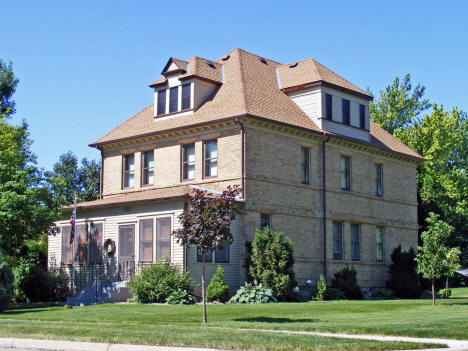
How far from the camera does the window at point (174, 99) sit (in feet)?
116

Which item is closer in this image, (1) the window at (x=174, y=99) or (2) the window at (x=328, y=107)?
(1) the window at (x=174, y=99)

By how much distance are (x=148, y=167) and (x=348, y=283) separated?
1171 centimetres

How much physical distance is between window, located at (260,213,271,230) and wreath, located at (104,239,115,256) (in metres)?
7.07

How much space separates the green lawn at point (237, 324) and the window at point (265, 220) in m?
5.98

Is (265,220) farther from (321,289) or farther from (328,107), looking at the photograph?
(328,107)

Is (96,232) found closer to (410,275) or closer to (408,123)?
(410,275)

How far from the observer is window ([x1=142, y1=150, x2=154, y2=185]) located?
1403 inches

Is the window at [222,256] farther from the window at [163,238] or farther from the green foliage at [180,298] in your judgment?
the green foliage at [180,298]

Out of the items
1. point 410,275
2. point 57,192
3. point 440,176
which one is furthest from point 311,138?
point 440,176

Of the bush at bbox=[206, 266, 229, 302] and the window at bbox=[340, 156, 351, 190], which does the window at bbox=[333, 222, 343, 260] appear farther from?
the bush at bbox=[206, 266, 229, 302]

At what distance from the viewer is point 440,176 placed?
54844mm

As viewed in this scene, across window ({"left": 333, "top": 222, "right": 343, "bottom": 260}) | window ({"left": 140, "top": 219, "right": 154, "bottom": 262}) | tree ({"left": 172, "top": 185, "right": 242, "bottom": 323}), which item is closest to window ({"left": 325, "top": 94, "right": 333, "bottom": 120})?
window ({"left": 333, "top": 222, "right": 343, "bottom": 260})

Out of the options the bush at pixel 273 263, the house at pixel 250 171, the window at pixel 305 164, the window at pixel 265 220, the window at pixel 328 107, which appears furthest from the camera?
the window at pixel 328 107

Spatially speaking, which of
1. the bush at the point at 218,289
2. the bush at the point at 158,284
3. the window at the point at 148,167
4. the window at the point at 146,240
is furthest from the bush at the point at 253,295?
the window at the point at 148,167
